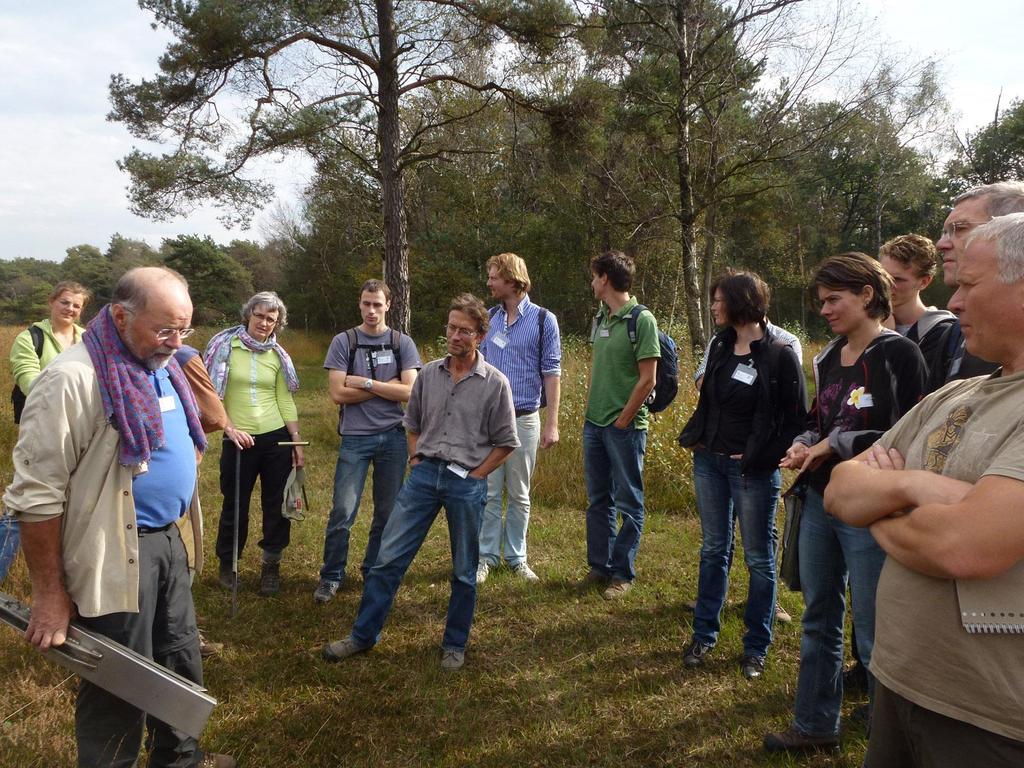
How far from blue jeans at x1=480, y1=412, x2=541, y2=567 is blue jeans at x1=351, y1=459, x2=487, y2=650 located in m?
1.09

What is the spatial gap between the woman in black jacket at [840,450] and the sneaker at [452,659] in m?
1.56

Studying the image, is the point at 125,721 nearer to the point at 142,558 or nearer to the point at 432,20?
the point at 142,558

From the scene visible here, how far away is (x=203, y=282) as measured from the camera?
35.5 meters

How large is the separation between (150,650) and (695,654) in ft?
8.56

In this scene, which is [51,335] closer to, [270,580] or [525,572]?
[270,580]

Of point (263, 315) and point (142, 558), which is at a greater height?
point (263, 315)

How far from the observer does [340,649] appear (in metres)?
3.54

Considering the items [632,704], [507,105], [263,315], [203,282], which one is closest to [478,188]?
[507,105]

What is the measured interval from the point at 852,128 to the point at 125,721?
1472cm

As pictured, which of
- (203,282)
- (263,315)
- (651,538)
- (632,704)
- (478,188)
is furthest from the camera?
(203,282)

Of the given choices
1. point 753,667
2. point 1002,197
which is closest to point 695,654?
point 753,667

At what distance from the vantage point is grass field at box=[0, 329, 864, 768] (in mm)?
2814

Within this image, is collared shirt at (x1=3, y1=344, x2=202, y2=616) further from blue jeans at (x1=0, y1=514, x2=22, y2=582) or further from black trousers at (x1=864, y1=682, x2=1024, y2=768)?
black trousers at (x1=864, y1=682, x2=1024, y2=768)

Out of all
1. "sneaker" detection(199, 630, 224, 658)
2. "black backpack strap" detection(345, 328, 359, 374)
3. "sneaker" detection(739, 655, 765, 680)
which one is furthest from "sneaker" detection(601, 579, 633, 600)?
"sneaker" detection(199, 630, 224, 658)
